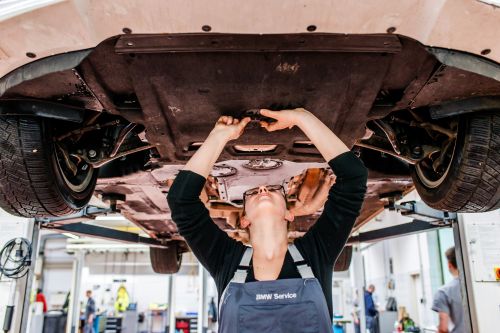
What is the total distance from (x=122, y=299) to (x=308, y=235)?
54.0ft

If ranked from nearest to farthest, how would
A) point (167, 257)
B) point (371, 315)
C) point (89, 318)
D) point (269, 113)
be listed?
point (269, 113) < point (167, 257) < point (371, 315) < point (89, 318)

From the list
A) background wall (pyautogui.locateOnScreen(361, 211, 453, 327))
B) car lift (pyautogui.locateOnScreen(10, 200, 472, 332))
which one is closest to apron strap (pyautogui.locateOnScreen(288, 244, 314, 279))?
car lift (pyautogui.locateOnScreen(10, 200, 472, 332))

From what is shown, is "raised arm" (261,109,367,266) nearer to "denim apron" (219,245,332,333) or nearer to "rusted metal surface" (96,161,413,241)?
"denim apron" (219,245,332,333)

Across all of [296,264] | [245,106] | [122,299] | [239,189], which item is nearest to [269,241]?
[296,264]

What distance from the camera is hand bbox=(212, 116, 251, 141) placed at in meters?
1.58

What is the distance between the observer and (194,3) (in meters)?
1.19

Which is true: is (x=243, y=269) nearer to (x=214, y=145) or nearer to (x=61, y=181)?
(x=214, y=145)

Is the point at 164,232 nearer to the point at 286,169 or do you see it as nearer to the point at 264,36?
the point at 286,169

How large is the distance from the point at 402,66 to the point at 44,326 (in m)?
12.5

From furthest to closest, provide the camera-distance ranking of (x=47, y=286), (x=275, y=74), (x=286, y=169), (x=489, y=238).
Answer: (x=47, y=286) < (x=489, y=238) < (x=286, y=169) < (x=275, y=74)

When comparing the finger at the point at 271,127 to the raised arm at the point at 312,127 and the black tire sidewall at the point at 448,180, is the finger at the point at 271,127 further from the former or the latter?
the black tire sidewall at the point at 448,180

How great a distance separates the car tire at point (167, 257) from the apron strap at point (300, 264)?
4.16m

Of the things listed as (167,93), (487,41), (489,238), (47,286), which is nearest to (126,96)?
(167,93)

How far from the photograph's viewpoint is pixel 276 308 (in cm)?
136
